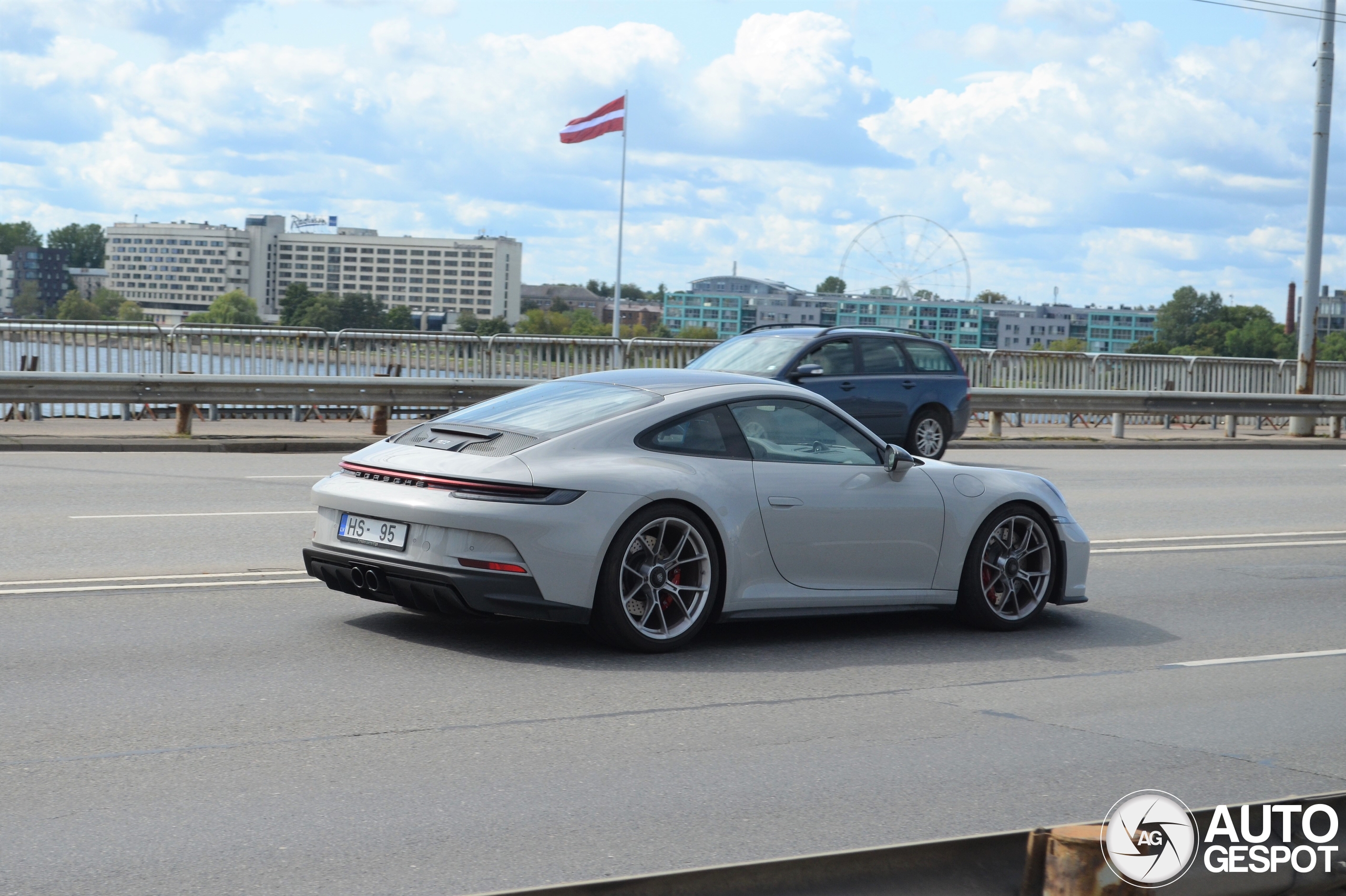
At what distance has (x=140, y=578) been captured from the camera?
8680 mm

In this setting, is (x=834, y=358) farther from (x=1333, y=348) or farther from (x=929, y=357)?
(x=1333, y=348)

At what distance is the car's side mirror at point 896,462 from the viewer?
25.7ft

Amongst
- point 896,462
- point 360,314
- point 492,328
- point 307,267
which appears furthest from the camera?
point 307,267

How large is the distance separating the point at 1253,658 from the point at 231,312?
102ft

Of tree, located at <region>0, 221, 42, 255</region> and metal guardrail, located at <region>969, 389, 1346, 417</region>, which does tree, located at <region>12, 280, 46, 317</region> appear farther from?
tree, located at <region>0, 221, 42, 255</region>

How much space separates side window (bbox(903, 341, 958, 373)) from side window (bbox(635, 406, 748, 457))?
11.8m

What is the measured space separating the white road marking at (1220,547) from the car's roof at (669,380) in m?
4.42

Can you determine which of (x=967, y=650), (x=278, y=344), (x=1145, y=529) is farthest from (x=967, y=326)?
(x=967, y=650)

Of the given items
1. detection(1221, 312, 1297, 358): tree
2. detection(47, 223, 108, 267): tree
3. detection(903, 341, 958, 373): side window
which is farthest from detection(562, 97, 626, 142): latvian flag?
detection(47, 223, 108, 267): tree

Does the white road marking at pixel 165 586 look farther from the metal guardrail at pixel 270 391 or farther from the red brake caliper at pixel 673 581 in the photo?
the metal guardrail at pixel 270 391

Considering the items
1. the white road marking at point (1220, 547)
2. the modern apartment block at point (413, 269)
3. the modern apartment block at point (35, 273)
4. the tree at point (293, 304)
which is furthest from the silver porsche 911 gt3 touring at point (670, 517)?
the modern apartment block at point (35, 273)

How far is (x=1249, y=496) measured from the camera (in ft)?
54.9

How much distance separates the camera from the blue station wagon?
17.8m

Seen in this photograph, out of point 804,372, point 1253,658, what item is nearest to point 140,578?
point 1253,658
